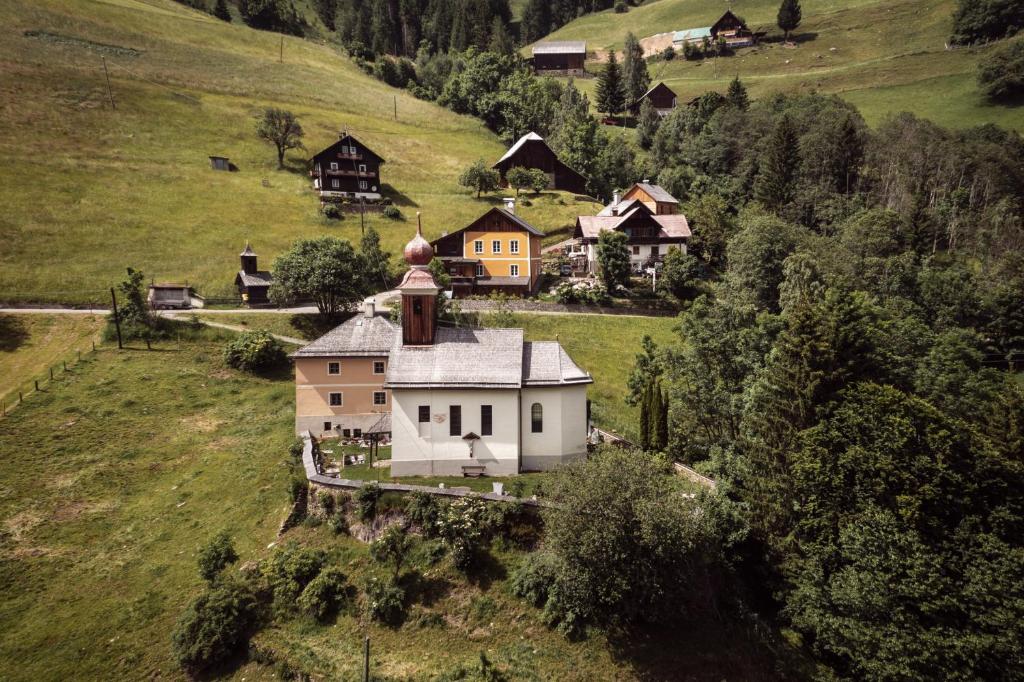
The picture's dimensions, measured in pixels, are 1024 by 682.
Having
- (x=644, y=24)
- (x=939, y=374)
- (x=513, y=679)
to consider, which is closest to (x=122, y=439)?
(x=513, y=679)

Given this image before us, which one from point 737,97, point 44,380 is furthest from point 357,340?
point 737,97

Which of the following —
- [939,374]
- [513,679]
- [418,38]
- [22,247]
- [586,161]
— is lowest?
[513,679]

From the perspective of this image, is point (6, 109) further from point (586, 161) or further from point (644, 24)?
point (644, 24)

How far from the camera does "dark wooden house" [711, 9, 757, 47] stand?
153 meters

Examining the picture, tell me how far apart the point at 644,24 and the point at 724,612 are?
647 ft

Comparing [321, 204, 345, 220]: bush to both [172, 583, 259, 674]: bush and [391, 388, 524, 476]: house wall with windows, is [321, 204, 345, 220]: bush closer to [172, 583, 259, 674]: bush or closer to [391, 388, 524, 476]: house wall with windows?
[391, 388, 524, 476]: house wall with windows

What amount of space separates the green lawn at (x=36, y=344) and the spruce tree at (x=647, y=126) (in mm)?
100200

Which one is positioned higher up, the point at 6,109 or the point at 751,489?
the point at 6,109

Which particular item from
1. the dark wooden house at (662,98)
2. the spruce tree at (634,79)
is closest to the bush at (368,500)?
the dark wooden house at (662,98)

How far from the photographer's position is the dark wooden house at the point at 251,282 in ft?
209

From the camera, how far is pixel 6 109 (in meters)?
85.6

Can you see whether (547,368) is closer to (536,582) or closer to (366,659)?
(536,582)

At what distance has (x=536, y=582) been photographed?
2738 centimetres

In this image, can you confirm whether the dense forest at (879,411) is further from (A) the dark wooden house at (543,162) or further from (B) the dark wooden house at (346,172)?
(B) the dark wooden house at (346,172)
